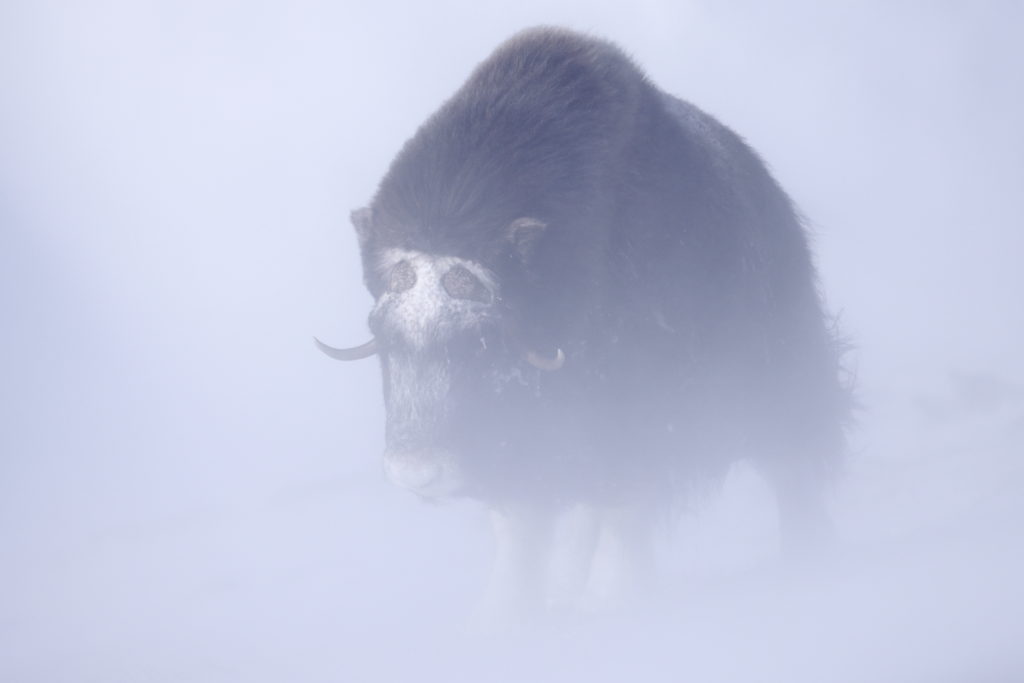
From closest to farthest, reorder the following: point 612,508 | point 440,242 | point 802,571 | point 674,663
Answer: point 674,663 → point 440,242 → point 802,571 → point 612,508

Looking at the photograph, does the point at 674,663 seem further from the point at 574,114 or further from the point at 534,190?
the point at 574,114

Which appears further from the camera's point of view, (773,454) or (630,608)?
(773,454)

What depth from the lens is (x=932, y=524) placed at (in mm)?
3680

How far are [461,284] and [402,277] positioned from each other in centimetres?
18

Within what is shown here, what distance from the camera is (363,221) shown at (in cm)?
351

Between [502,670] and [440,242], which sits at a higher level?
[440,242]

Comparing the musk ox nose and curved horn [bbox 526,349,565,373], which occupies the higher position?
curved horn [bbox 526,349,565,373]

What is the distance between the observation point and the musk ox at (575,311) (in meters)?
3.25

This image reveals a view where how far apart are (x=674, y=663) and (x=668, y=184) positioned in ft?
5.43

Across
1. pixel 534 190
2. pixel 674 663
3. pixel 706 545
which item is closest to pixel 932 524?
pixel 706 545

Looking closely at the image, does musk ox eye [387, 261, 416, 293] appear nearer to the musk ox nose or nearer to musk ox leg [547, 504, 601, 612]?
the musk ox nose

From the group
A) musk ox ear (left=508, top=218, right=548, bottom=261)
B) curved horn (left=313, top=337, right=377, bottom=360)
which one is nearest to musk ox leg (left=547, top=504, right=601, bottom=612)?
curved horn (left=313, top=337, right=377, bottom=360)

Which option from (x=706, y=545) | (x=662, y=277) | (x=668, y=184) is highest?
(x=668, y=184)

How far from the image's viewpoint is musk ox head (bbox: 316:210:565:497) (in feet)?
10.5
